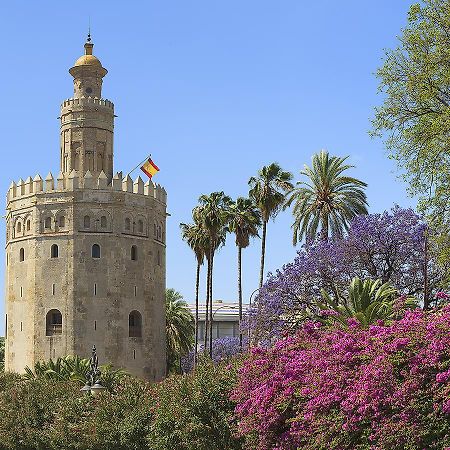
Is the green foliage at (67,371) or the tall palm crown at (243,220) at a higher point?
the tall palm crown at (243,220)

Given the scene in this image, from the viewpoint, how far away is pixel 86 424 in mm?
31328

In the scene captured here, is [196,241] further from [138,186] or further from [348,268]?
[348,268]

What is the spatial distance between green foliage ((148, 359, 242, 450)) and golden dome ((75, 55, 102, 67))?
4210 cm

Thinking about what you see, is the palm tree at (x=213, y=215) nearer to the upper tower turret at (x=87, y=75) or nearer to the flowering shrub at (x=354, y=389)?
the upper tower turret at (x=87, y=75)

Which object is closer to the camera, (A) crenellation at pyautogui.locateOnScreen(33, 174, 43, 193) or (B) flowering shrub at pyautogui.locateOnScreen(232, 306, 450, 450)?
(B) flowering shrub at pyautogui.locateOnScreen(232, 306, 450, 450)

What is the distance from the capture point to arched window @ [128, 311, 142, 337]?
203ft

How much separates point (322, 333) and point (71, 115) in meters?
43.6

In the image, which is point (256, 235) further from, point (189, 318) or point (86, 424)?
point (86, 424)

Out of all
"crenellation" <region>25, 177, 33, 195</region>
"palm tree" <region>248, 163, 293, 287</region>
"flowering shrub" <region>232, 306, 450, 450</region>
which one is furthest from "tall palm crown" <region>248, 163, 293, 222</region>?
"flowering shrub" <region>232, 306, 450, 450</region>

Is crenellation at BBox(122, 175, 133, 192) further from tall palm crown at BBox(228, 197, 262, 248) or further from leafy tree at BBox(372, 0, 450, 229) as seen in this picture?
leafy tree at BBox(372, 0, 450, 229)

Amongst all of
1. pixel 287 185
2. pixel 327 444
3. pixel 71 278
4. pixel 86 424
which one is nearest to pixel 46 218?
pixel 71 278

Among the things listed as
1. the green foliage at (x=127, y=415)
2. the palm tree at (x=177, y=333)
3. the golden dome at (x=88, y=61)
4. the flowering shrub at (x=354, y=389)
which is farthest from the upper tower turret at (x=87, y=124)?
the flowering shrub at (x=354, y=389)

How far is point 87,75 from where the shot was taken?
6519cm

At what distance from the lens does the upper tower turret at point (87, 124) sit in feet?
210
